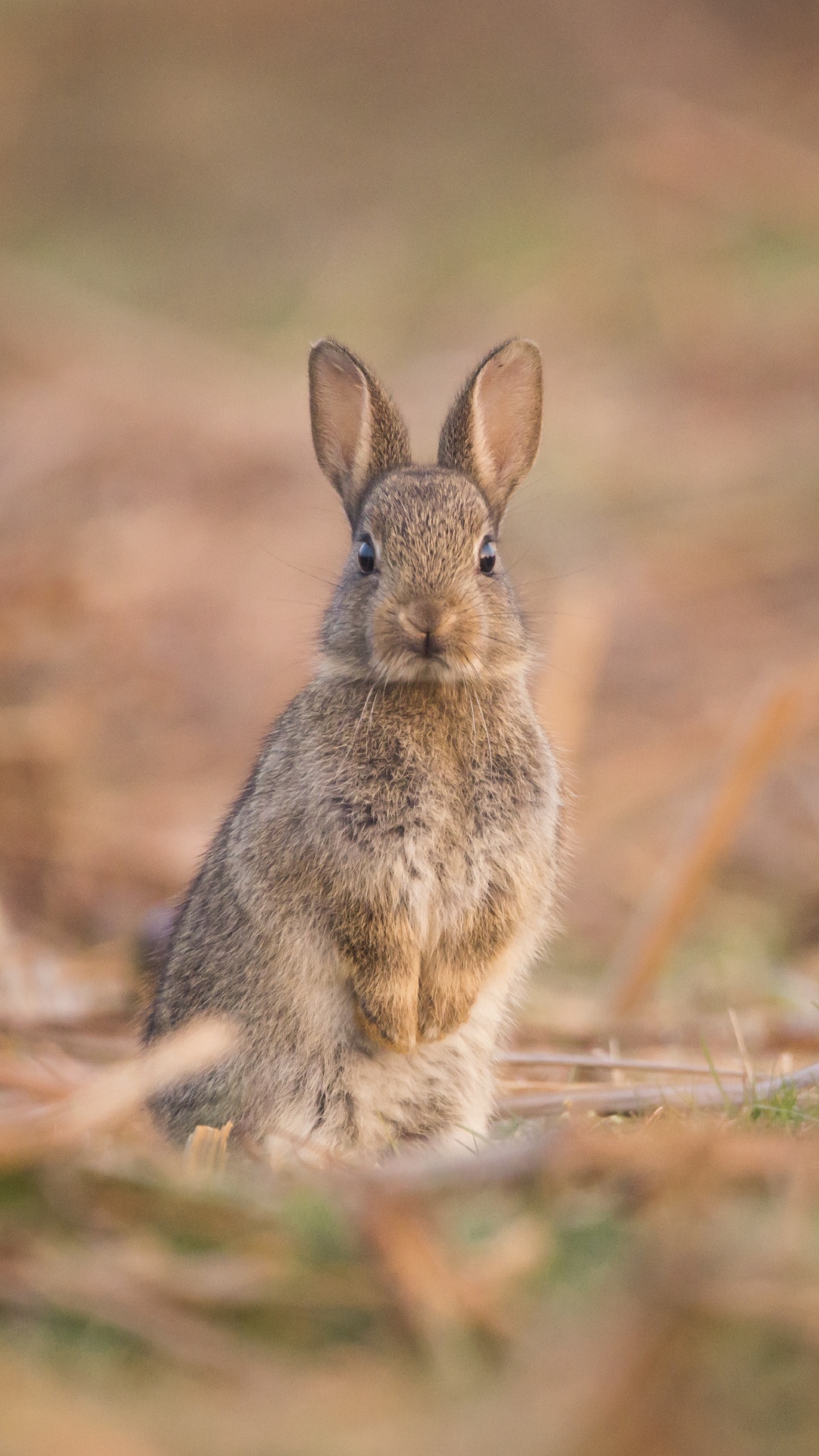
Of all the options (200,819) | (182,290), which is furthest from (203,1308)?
(182,290)

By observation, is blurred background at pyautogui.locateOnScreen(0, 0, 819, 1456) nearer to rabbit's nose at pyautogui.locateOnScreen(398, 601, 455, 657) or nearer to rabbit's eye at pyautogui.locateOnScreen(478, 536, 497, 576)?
rabbit's eye at pyautogui.locateOnScreen(478, 536, 497, 576)

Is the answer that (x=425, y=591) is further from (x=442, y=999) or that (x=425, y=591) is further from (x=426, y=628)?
(x=442, y=999)

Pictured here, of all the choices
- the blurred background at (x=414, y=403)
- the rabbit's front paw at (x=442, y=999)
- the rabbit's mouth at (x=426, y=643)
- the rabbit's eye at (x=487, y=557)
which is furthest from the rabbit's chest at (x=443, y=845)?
the blurred background at (x=414, y=403)

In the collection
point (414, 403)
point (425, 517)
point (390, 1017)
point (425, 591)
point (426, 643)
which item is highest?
point (414, 403)

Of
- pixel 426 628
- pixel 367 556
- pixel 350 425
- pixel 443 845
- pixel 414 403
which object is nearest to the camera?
pixel 426 628

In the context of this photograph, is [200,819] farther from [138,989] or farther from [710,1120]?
[710,1120]

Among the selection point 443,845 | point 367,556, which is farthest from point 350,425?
point 443,845

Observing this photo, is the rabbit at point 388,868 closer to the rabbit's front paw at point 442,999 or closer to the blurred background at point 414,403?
the rabbit's front paw at point 442,999
